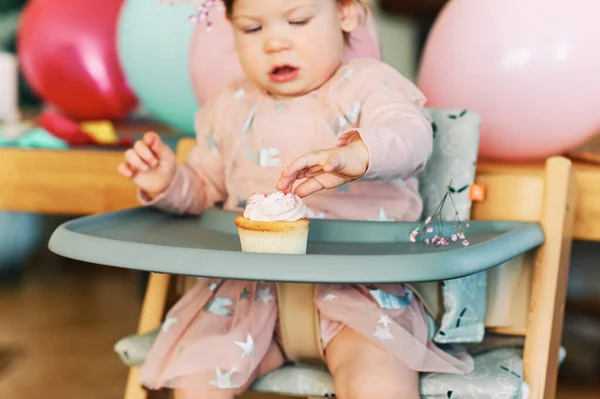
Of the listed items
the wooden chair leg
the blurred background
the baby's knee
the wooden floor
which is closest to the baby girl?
the baby's knee

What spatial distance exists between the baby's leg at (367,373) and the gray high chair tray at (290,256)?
0.11 metres

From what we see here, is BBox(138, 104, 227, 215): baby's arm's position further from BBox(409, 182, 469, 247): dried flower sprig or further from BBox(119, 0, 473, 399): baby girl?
BBox(409, 182, 469, 247): dried flower sprig

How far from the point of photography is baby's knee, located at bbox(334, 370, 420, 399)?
2.72ft

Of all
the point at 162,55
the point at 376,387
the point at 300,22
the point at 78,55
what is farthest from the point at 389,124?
the point at 78,55

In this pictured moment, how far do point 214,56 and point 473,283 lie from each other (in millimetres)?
571

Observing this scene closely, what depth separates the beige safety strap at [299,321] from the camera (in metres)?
0.92

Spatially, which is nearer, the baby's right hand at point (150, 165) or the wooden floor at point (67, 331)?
the baby's right hand at point (150, 165)

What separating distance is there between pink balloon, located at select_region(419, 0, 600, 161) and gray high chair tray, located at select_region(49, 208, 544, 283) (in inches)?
8.9

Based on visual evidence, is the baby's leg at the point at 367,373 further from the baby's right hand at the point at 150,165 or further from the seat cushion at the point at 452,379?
the baby's right hand at the point at 150,165

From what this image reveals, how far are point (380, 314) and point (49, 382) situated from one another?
92 cm

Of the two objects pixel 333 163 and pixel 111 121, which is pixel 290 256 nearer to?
pixel 333 163

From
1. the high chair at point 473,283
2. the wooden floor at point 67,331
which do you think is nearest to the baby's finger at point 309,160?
the high chair at point 473,283

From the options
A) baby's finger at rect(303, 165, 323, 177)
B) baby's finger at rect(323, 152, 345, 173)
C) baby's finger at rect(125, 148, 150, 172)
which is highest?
baby's finger at rect(323, 152, 345, 173)

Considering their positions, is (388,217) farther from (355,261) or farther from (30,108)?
(30,108)
